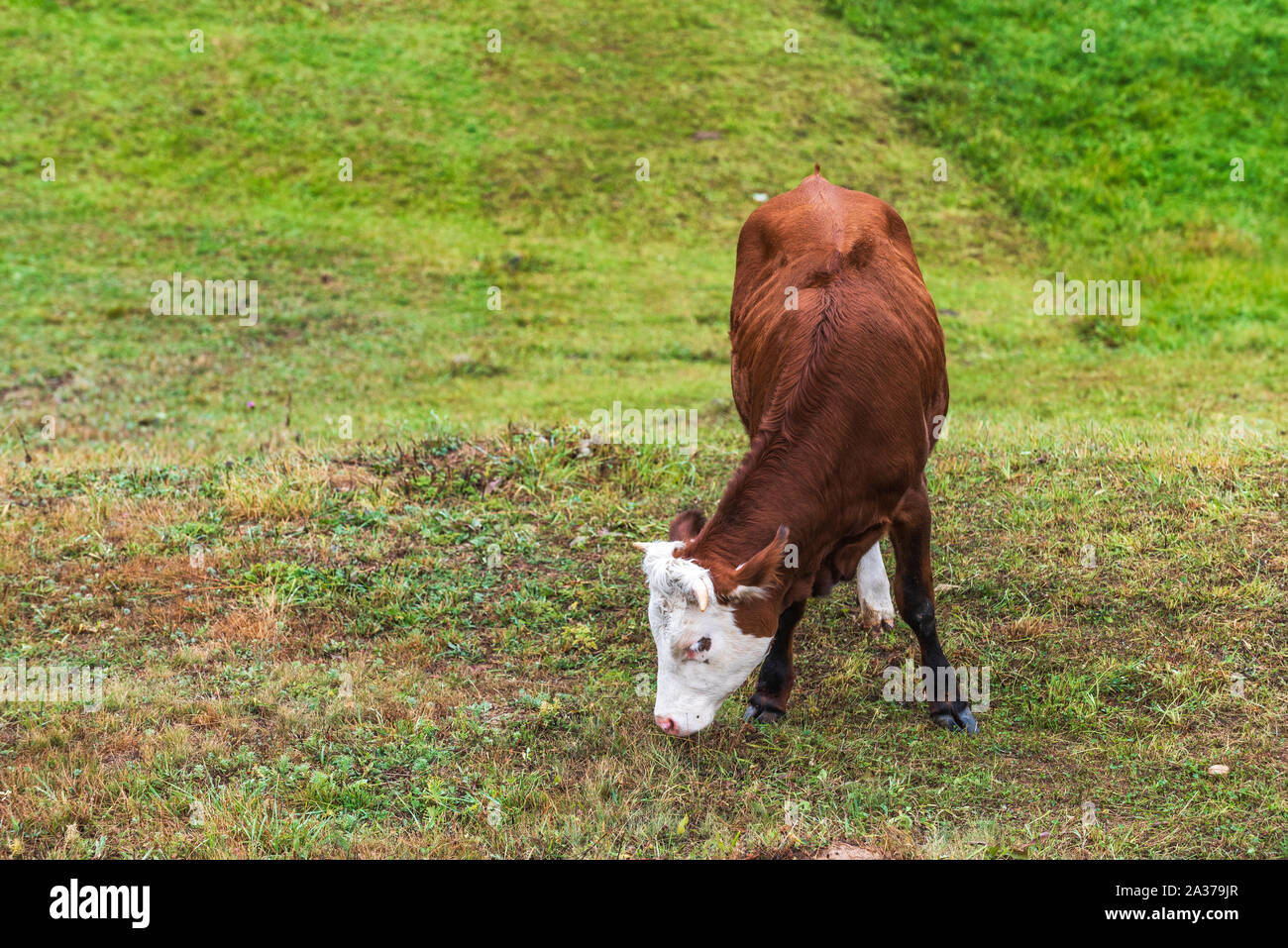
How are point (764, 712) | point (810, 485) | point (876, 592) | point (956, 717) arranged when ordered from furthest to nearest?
point (876, 592), point (764, 712), point (956, 717), point (810, 485)

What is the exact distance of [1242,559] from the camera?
7543 millimetres

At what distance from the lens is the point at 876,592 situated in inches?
291

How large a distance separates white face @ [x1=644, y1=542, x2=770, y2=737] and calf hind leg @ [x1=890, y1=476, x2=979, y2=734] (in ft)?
4.06

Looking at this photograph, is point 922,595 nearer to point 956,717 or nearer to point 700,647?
point 956,717

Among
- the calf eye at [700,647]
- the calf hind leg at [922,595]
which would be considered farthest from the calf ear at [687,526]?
the calf hind leg at [922,595]

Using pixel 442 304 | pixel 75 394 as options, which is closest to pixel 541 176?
pixel 442 304

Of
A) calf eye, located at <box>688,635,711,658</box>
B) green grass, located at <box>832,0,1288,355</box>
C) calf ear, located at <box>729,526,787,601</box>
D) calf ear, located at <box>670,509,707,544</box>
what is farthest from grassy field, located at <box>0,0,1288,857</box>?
calf ear, located at <box>670,509,707,544</box>

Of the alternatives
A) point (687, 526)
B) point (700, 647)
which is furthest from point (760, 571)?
point (687, 526)

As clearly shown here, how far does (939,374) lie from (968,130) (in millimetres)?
19698

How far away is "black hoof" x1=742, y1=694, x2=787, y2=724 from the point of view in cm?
654

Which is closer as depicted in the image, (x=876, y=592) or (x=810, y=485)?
(x=810, y=485)

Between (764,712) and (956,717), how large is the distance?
105cm

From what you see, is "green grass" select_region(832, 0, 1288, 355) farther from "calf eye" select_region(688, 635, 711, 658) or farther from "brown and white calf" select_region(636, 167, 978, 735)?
"calf eye" select_region(688, 635, 711, 658)
